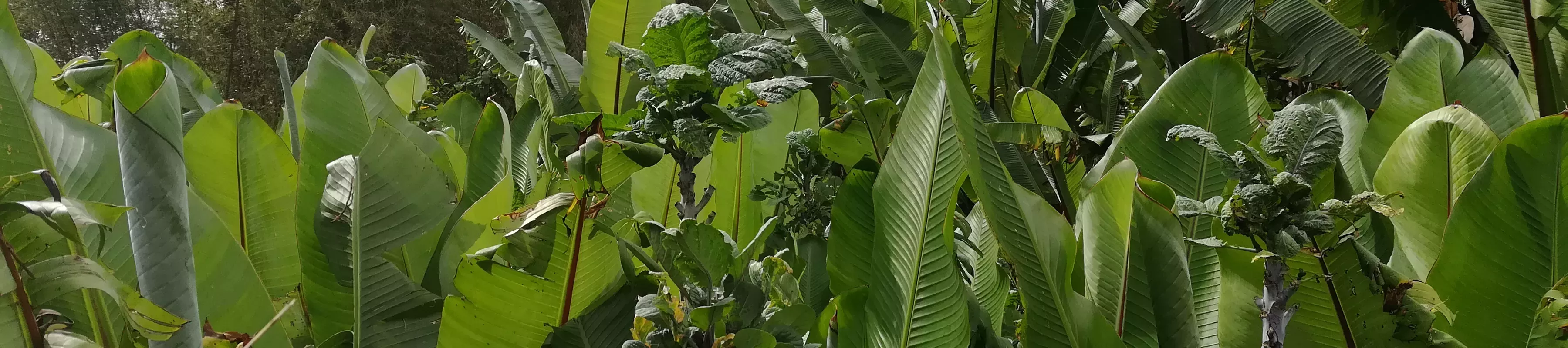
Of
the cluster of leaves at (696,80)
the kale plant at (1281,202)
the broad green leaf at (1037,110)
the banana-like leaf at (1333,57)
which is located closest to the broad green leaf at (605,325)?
the cluster of leaves at (696,80)

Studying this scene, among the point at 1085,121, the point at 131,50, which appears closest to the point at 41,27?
the point at 131,50

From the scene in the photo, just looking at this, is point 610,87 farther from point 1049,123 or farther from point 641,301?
point 641,301

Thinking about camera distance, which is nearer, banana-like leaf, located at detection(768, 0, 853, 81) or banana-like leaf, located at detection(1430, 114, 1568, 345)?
banana-like leaf, located at detection(1430, 114, 1568, 345)

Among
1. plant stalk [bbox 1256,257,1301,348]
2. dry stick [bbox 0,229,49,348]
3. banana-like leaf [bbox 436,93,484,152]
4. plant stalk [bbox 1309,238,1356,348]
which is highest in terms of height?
dry stick [bbox 0,229,49,348]

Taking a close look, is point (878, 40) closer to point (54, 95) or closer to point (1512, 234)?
point (1512, 234)

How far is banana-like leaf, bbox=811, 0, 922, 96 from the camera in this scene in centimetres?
108

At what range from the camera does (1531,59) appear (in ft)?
2.63

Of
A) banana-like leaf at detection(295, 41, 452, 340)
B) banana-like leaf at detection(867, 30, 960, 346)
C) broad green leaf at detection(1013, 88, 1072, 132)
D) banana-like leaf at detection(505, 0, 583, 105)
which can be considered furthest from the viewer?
banana-like leaf at detection(505, 0, 583, 105)

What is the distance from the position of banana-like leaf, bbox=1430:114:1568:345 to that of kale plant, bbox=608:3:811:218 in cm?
43

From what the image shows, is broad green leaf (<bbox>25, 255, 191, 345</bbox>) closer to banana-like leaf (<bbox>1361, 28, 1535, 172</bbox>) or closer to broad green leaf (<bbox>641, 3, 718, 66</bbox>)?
broad green leaf (<bbox>641, 3, 718, 66</bbox>)

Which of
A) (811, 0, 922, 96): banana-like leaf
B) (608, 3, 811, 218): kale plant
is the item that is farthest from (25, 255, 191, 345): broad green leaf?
(811, 0, 922, 96): banana-like leaf

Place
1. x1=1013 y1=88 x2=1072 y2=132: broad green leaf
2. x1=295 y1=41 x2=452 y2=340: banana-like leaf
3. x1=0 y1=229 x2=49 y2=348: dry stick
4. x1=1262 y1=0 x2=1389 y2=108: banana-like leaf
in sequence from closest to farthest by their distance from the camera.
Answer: x1=0 y1=229 x2=49 y2=348: dry stick → x1=295 y1=41 x2=452 y2=340: banana-like leaf → x1=1013 y1=88 x2=1072 y2=132: broad green leaf → x1=1262 y1=0 x2=1389 y2=108: banana-like leaf

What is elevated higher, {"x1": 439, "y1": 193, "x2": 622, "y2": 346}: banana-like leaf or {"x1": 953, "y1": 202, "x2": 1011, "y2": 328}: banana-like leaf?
{"x1": 439, "y1": 193, "x2": 622, "y2": 346}: banana-like leaf

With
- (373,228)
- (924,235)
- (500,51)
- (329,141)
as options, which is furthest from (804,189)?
(500,51)
